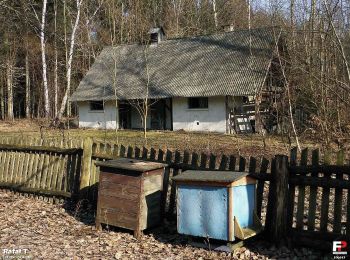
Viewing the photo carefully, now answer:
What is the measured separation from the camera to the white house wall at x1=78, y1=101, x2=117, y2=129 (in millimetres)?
28953

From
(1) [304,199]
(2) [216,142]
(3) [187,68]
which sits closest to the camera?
(1) [304,199]

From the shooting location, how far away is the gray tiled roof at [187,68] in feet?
80.2

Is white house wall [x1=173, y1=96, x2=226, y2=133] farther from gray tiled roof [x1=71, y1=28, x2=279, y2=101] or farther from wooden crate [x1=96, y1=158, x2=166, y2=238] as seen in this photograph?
wooden crate [x1=96, y1=158, x2=166, y2=238]

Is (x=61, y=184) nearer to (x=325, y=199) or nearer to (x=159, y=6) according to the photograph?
(x=325, y=199)

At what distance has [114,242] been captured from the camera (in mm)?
6262

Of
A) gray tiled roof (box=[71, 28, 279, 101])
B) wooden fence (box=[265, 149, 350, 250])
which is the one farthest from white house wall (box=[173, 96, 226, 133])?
wooden fence (box=[265, 149, 350, 250])

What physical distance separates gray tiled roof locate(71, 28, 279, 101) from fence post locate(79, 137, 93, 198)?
593 inches

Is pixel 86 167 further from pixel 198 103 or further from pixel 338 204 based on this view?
pixel 198 103

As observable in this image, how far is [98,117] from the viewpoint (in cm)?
2961

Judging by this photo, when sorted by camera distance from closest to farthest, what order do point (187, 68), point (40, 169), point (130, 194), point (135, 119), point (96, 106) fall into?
point (130, 194) < point (40, 169) < point (187, 68) < point (135, 119) < point (96, 106)

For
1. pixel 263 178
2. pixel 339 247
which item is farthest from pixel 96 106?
pixel 339 247

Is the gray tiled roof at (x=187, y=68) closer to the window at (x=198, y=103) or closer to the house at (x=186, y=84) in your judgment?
the house at (x=186, y=84)

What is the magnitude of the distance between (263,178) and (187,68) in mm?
22215

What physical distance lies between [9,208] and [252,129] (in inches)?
697
